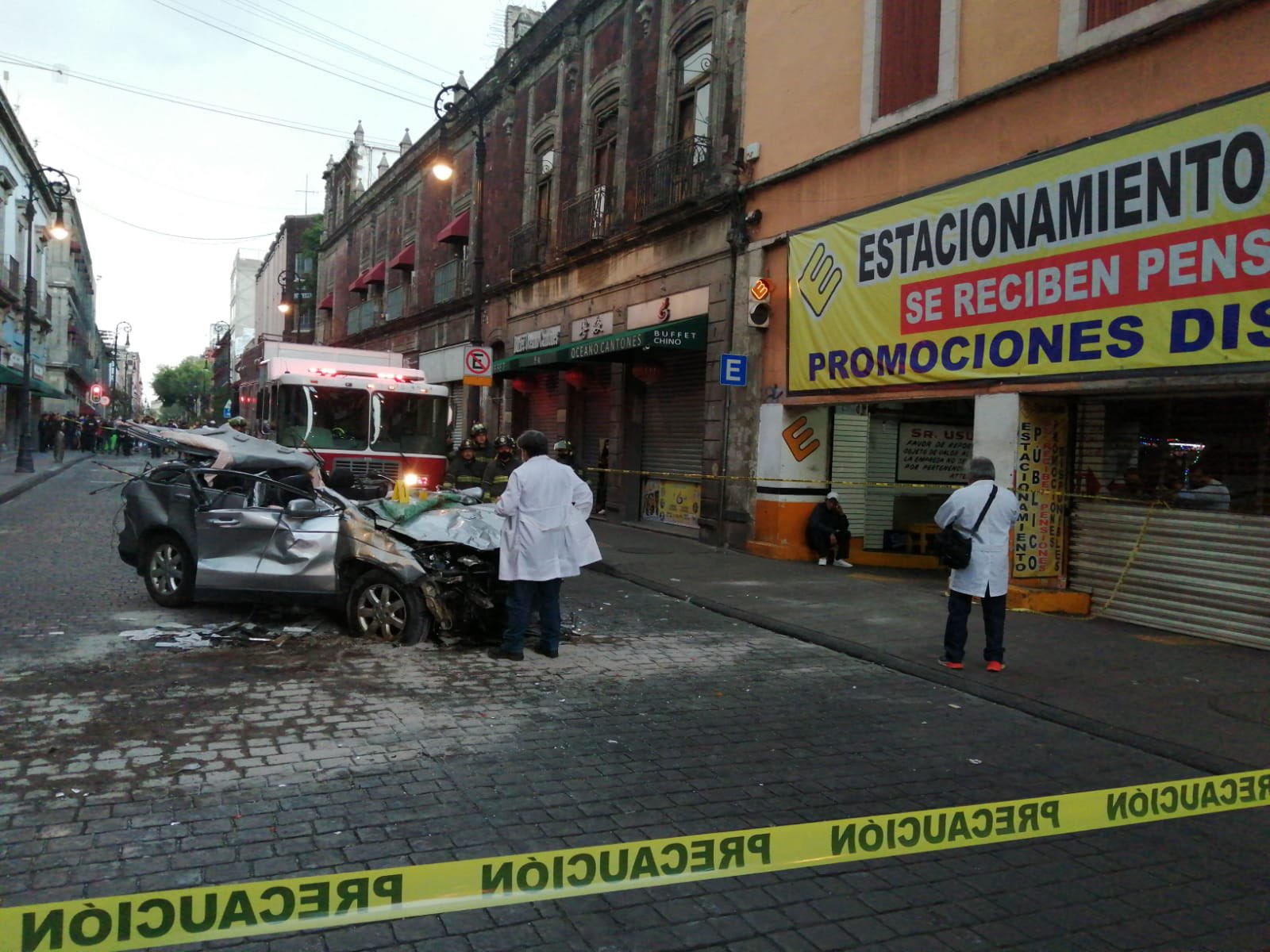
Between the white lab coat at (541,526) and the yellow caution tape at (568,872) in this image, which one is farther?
the white lab coat at (541,526)

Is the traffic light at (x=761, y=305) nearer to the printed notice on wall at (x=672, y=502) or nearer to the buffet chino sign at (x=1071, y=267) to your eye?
the buffet chino sign at (x=1071, y=267)

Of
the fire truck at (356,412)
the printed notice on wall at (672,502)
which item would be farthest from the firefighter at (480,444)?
the printed notice on wall at (672,502)

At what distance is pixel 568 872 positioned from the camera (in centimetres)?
360

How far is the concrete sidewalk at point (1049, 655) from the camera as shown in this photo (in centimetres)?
585

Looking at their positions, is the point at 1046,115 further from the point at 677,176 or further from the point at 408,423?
the point at 408,423

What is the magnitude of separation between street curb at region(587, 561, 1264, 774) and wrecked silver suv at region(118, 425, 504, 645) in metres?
2.85

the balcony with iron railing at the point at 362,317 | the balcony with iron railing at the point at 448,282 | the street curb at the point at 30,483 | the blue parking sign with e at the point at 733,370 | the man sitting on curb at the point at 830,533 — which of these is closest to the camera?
the man sitting on curb at the point at 830,533

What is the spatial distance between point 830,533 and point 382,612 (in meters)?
7.82

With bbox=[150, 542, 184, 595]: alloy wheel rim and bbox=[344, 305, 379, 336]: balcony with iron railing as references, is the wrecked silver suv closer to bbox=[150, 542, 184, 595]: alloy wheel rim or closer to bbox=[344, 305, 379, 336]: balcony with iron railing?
bbox=[150, 542, 184, 595]: alloy wheel rim

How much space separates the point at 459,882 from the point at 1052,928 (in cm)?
213

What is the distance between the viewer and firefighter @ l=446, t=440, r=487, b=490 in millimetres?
13461

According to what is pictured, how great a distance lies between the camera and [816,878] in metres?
3.69

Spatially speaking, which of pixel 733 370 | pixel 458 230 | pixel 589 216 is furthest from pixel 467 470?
Result: pixel 458 230

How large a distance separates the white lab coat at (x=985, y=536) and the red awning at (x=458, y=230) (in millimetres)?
22664
